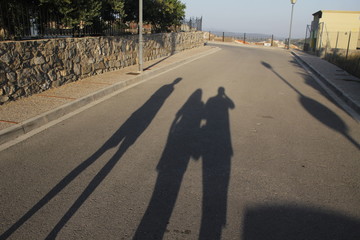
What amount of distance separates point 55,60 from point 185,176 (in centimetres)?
650

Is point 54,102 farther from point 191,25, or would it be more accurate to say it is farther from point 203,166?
point 191,25

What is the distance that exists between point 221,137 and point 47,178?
2985mm

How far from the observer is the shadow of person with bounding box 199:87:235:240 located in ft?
10.6

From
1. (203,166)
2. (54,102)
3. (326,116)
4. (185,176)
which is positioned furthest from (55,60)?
(326,116)

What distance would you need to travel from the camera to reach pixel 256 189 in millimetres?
3910

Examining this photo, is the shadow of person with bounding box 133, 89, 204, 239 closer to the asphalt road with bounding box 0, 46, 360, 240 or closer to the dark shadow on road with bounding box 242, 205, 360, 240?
the asphalt road with bounding box 0, 46, 360, 240

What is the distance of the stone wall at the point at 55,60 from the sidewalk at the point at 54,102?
0.25 m

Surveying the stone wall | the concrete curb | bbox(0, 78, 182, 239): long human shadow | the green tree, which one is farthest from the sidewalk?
the concrete curb

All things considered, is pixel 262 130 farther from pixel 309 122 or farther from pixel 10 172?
pixel 10 172

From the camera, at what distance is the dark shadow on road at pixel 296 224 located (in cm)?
304

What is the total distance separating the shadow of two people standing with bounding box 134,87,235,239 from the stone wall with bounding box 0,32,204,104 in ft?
12.8

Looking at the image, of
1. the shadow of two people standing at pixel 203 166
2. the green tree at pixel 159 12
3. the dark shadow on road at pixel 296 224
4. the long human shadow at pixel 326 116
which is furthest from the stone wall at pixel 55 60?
the long human shadow at pixel 326 116

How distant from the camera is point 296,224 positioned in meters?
3.22

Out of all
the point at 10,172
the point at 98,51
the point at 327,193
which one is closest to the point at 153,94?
the point at 98,51
